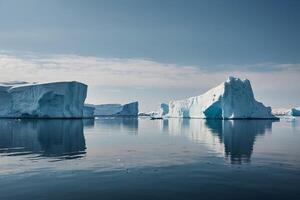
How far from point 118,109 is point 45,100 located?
264 ft

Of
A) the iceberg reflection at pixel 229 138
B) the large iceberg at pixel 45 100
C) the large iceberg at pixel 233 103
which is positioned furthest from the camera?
the large iceberg at pixel 233 103

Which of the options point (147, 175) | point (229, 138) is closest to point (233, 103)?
point (229, 138)

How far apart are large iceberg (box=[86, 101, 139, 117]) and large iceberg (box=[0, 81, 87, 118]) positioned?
63.3m

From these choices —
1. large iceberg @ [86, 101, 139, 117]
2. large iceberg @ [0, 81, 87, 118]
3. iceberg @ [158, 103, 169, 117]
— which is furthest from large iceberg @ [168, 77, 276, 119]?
iceberg @ [158, 103, 169, 117]

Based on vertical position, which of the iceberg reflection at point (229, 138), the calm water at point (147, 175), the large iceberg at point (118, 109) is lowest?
the calm water at point (147, 175)

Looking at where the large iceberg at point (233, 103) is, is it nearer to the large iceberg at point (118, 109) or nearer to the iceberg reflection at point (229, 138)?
the iceberg reflection at point (229, 138)

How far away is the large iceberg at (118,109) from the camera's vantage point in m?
144

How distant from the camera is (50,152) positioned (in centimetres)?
1950

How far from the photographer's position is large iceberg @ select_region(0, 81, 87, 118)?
2931 inches

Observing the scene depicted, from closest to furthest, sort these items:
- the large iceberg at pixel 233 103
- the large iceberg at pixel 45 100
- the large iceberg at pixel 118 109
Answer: the large iceberg at pixel 45 100
the large iceberg at pixel 233 103
the large iceberg at pixel 118 109

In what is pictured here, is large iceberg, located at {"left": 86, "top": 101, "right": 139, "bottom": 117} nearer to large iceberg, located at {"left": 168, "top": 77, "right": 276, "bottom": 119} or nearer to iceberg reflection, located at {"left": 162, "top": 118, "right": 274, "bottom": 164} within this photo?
large iceberg, located at {"left": 168, "top": 77, "right": 276, "bottom": 119}

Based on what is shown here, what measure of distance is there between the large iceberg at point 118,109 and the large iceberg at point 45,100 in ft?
208

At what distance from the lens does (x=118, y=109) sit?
155 m

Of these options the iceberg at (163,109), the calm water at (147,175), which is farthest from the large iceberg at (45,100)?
the iceberg at (163,109)
